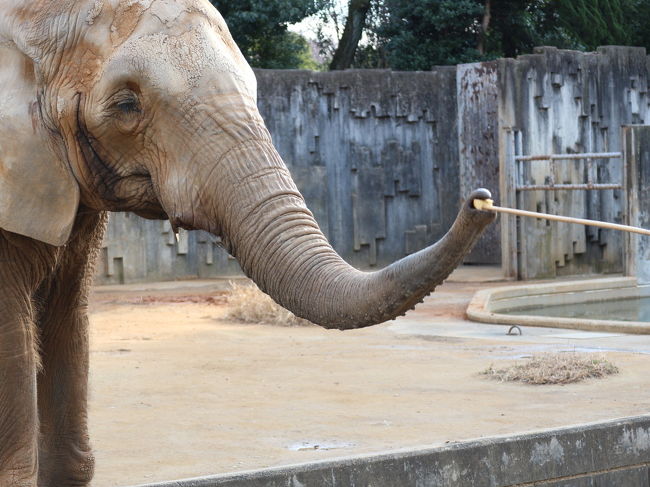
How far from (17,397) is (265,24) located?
1963cm

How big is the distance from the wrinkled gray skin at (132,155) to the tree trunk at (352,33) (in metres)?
22.1

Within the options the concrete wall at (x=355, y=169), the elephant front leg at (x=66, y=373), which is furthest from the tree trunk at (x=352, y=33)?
the elephant front leg at (x=66, y=373)

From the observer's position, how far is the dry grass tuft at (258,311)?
12617 millimetres

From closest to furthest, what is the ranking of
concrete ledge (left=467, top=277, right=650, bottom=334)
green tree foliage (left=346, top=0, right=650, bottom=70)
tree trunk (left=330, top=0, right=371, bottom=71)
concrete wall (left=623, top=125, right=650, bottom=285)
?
concrete ledge (left=467, top=277, right=650, bottom=334) < concrete wall (left=623, top=125, right=650, bottom=285) < green tree foliage (left=346, top=0, right=650, bottom=70) < tree trunk (left=330, top=0, right=371, bottom=71)

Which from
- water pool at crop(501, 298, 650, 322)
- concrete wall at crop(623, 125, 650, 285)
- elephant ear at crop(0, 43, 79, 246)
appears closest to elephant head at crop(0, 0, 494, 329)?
elephant ear at crop(0, 43, 79, 246)

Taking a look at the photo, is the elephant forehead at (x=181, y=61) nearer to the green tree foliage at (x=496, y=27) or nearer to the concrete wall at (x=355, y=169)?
the concrete wall at (x=355, y=169)

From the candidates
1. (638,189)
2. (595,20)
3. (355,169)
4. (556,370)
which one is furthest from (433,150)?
(556,370)

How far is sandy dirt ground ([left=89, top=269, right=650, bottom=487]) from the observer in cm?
672

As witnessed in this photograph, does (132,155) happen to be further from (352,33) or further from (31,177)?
(352,33)

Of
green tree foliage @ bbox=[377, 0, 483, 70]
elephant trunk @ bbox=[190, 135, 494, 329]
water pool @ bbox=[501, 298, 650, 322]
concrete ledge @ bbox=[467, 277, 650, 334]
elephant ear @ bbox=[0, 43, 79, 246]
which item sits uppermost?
green tree foliage @ bbox=[377, 0, 483, 70]

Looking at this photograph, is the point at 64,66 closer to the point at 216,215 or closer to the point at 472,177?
the point at 216,215

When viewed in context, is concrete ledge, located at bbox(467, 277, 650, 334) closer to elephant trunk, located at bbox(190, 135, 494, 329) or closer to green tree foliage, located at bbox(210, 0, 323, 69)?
elephant trunk, located at bbox(190, 135, 494, 329)

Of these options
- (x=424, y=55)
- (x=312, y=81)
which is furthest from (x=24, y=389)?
(x=424, y=55)

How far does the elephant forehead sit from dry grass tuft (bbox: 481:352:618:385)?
4946 mm
